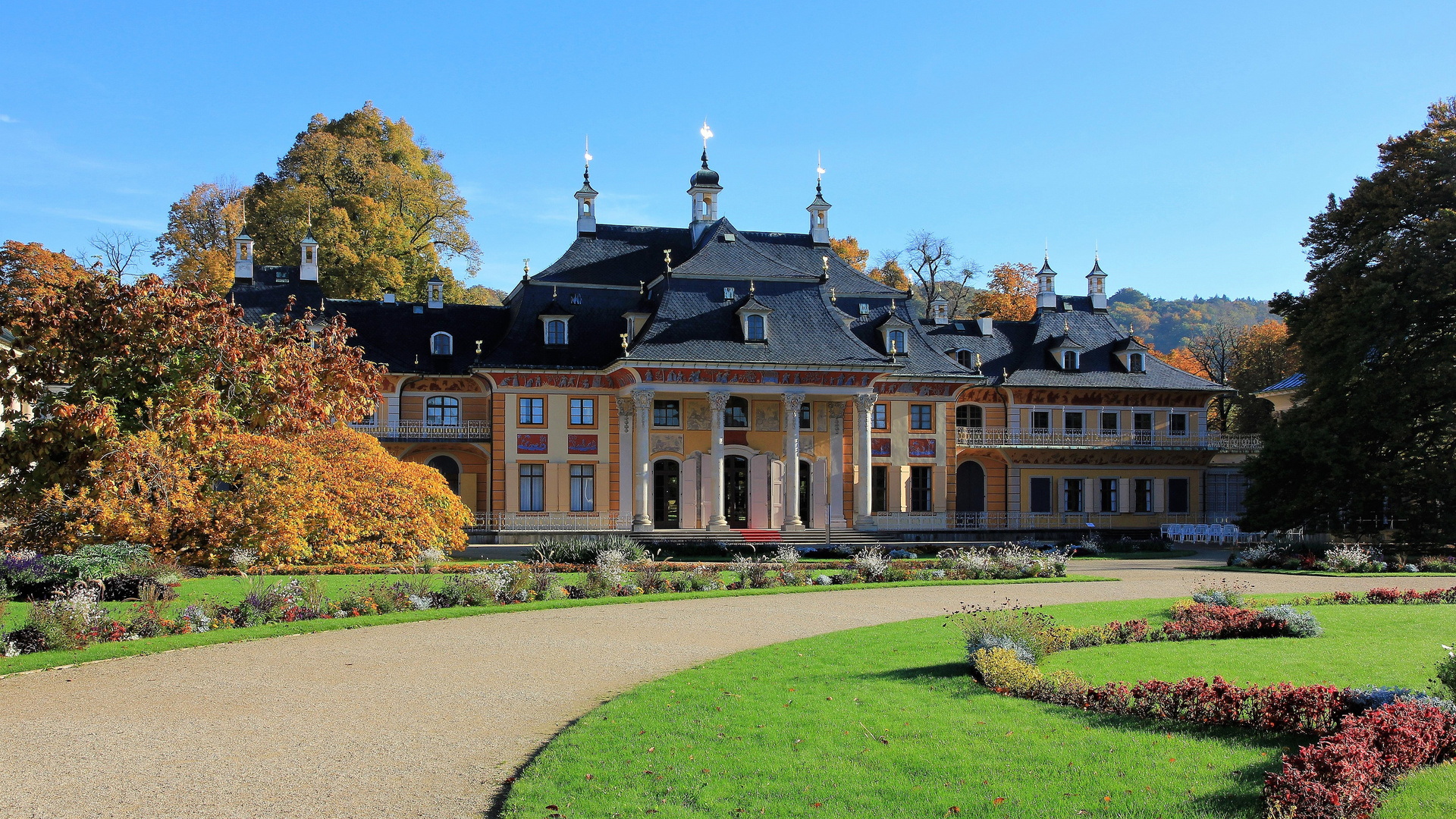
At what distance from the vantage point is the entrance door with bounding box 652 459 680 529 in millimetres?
41844

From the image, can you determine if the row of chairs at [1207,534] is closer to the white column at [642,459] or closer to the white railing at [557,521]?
the white column at [642,459]

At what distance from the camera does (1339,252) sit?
126 feet

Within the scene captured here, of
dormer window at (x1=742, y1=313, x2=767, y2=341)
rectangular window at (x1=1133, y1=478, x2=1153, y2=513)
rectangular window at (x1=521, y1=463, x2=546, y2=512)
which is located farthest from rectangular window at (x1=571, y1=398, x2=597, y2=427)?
rectangular window at (x1=1133, y1=478, x2=1153, y2=513)

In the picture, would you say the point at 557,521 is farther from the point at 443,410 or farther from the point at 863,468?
the point at 863,468

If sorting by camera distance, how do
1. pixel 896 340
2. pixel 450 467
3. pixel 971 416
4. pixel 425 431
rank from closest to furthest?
pixel 425 431
pixel 450 467
pixel 896 340
pixel 971 416

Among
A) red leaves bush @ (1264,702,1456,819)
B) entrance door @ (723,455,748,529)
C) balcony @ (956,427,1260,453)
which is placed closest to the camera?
red leaves bush @ (1264,702,1456,819)

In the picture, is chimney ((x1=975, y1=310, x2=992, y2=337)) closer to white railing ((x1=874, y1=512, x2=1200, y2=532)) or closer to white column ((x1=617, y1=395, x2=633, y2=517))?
white railing ((x1=874, y1=512, x2=1200, y2=532))

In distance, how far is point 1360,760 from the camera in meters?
7.82

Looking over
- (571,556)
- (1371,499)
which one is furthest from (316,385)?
(1371,499)

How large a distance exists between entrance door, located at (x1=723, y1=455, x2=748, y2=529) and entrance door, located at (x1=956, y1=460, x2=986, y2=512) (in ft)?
37.0

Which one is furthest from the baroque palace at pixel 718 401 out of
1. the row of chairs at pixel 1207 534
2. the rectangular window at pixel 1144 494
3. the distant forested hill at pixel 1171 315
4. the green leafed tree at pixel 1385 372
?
the distant forested hill at pixel 1171 315

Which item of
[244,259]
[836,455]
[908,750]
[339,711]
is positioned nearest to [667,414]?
[836,455]

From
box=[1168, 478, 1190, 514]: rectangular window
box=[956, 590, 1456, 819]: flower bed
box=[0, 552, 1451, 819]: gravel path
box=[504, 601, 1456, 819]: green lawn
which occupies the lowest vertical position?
box=[0, 552, 1451, 819]: gravel path

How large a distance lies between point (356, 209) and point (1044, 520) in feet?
110
